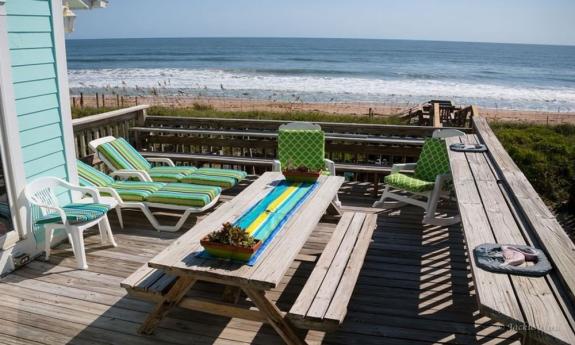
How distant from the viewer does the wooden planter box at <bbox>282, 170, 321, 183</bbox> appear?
4.03 metres

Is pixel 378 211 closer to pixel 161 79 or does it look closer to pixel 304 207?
pixel 304 207

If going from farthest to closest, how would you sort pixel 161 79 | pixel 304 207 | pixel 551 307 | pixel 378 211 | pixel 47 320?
1. pixel 161 79
2. pixel 378 211
3. pixel 304 207
4. pixel 47 320
5. pixel 551 307

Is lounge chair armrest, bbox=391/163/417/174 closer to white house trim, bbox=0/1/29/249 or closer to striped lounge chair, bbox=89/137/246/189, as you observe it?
striped lounge chair, bbox=89/137/246/189

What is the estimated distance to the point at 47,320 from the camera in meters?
2.94

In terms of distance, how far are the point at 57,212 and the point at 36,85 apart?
972 mm

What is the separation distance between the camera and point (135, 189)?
4559mm

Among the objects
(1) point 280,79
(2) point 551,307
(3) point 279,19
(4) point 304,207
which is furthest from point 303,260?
(3) point 279,19

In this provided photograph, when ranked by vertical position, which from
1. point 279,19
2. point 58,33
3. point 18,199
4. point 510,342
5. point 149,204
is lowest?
point 510,342

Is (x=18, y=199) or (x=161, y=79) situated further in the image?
(x=161, y=79)

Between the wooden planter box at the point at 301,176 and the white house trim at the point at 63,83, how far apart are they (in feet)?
6.00

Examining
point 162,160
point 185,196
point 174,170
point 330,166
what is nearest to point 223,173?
point 174,170

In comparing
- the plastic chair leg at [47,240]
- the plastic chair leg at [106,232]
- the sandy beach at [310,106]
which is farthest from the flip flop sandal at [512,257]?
the sandy beach at [310,106]

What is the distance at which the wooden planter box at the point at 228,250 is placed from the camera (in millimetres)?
2422

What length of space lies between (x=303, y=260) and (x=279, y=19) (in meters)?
109
